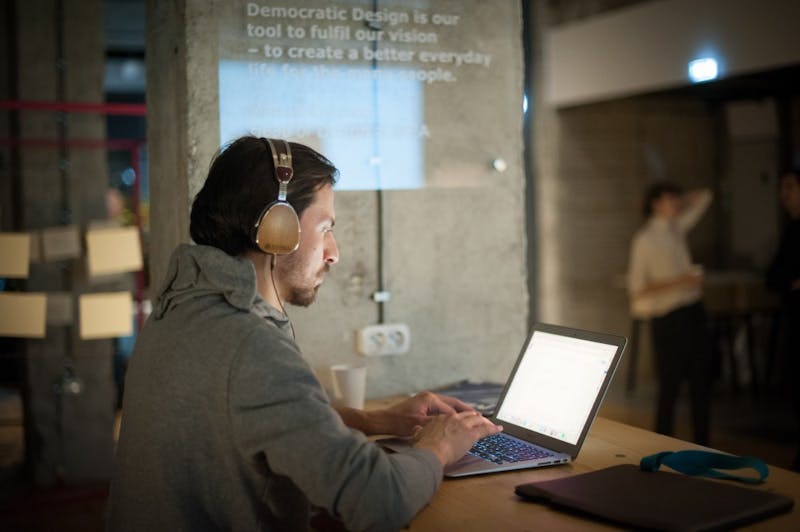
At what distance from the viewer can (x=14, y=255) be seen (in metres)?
4.30

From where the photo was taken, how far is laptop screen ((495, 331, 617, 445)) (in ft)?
6.51

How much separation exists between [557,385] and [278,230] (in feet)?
2.64

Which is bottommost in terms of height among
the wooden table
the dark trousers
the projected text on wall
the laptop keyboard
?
the dark trousers

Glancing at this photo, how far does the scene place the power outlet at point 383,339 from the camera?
109 inches

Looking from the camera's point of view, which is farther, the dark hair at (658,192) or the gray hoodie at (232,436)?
the dark hair at (658,192)

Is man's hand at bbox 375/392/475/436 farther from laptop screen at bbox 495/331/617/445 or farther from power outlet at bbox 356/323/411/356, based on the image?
power outlet at bbox 356/323/411/356

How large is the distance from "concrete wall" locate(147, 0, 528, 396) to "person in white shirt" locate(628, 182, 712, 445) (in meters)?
2.33

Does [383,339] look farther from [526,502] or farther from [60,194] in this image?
[60,194]

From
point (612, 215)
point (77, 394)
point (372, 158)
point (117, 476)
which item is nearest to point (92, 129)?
point (77, 394)

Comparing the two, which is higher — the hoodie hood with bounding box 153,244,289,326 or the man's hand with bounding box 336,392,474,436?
the hoodie hood with bounding box 153,244,289,326

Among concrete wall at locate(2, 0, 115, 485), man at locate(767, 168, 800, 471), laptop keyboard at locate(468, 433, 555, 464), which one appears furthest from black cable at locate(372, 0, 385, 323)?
man at locate(767, 168, 800, 471)

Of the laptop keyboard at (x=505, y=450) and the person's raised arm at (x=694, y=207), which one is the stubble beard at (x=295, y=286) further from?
the person's raised arm at (x=694, y=207)

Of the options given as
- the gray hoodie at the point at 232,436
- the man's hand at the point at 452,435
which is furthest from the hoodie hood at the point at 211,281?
the man's hand at the point at 452,435

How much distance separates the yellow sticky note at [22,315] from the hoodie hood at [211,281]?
3.01m
